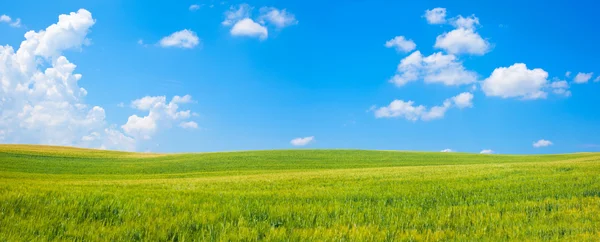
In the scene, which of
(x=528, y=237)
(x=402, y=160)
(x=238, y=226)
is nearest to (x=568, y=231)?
(x=528, y=237)

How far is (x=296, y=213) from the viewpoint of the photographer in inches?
294

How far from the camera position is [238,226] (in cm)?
648

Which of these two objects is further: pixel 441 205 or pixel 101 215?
pixel 441 205

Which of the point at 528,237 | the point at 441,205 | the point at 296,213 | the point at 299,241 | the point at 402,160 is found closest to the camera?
the point at 299,241

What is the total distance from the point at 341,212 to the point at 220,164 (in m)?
44.1

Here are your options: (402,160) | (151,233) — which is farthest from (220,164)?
(151,233)

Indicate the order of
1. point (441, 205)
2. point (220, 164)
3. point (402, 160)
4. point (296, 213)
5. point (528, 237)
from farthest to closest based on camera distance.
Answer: point (402, 160), point (220, 164), point (441, 205), point (296, 213), point (528, 237)

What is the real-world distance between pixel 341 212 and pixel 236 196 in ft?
9.40

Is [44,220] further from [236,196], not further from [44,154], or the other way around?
[44,154]

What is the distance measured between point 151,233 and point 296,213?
Result: 2.67m

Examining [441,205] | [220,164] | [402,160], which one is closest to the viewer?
[441,205]

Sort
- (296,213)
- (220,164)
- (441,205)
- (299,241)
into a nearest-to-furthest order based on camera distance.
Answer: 1. (299,241)
2. (296,213)
3. (441,205)
4. (220,164)

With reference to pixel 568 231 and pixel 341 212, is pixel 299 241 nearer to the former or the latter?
pixel 341 212

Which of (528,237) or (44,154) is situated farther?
(44,154)
